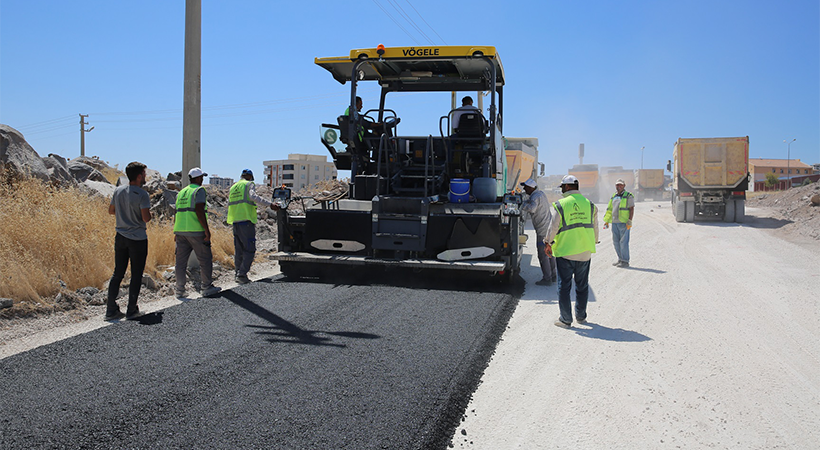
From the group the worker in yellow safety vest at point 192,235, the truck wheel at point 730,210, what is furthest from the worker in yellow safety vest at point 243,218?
the truck wheel at point 730,210

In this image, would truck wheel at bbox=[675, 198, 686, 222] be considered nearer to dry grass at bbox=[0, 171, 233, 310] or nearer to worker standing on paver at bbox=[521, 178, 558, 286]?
worker standing on paver at bbox=[521, 178, 558, 286]

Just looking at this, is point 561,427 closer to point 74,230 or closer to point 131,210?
point 131,210

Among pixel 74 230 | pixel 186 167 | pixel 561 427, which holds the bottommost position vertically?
pixel 561 427

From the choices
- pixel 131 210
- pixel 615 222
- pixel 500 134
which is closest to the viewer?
pixel 131 210

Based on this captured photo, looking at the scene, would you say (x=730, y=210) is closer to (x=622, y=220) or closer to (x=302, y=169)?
(x=622, y=220)

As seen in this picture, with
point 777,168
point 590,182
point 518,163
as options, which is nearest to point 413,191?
point 518,163

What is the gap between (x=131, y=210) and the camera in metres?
5.41

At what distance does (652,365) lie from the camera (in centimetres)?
413

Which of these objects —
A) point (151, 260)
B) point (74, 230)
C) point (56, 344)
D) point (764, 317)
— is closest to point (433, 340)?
point (56, 344)

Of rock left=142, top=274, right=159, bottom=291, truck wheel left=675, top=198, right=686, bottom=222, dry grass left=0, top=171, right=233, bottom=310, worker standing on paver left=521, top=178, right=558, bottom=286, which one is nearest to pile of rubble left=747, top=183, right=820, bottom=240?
truck wheel left=675, top=198, right=686, bottom=222

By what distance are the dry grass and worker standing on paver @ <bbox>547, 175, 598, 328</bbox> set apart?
16.5 ft

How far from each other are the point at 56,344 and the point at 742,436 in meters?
4.71

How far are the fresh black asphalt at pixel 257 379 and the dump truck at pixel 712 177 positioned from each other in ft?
52.5

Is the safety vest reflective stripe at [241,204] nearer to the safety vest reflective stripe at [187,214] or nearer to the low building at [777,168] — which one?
the safety vest reflective stripe at [187,214]
